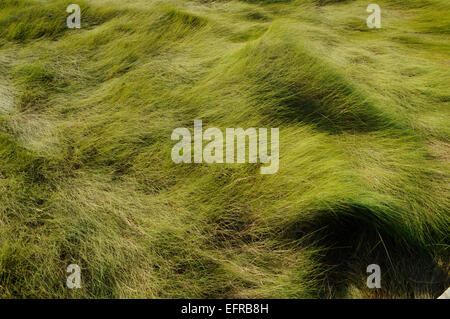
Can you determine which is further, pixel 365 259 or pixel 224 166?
pixel 224 166

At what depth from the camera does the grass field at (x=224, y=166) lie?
140 centimetres

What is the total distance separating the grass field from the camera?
1.40 meters

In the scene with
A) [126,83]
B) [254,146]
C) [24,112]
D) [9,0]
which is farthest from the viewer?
[9,0]

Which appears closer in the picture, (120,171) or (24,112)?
(120,171)

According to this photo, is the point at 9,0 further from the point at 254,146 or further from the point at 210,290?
the point at 210,290

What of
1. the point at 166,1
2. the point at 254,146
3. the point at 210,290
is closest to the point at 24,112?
the point at 254,146

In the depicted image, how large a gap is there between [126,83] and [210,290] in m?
1.86

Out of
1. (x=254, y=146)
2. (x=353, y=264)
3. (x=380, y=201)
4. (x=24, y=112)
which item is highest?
(x=24, y=112)

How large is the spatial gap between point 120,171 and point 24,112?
107cm

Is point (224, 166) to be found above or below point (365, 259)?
above

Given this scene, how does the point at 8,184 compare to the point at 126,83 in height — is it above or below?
below

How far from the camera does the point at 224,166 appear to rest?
1.77 metres

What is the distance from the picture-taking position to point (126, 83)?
7.95 feet
